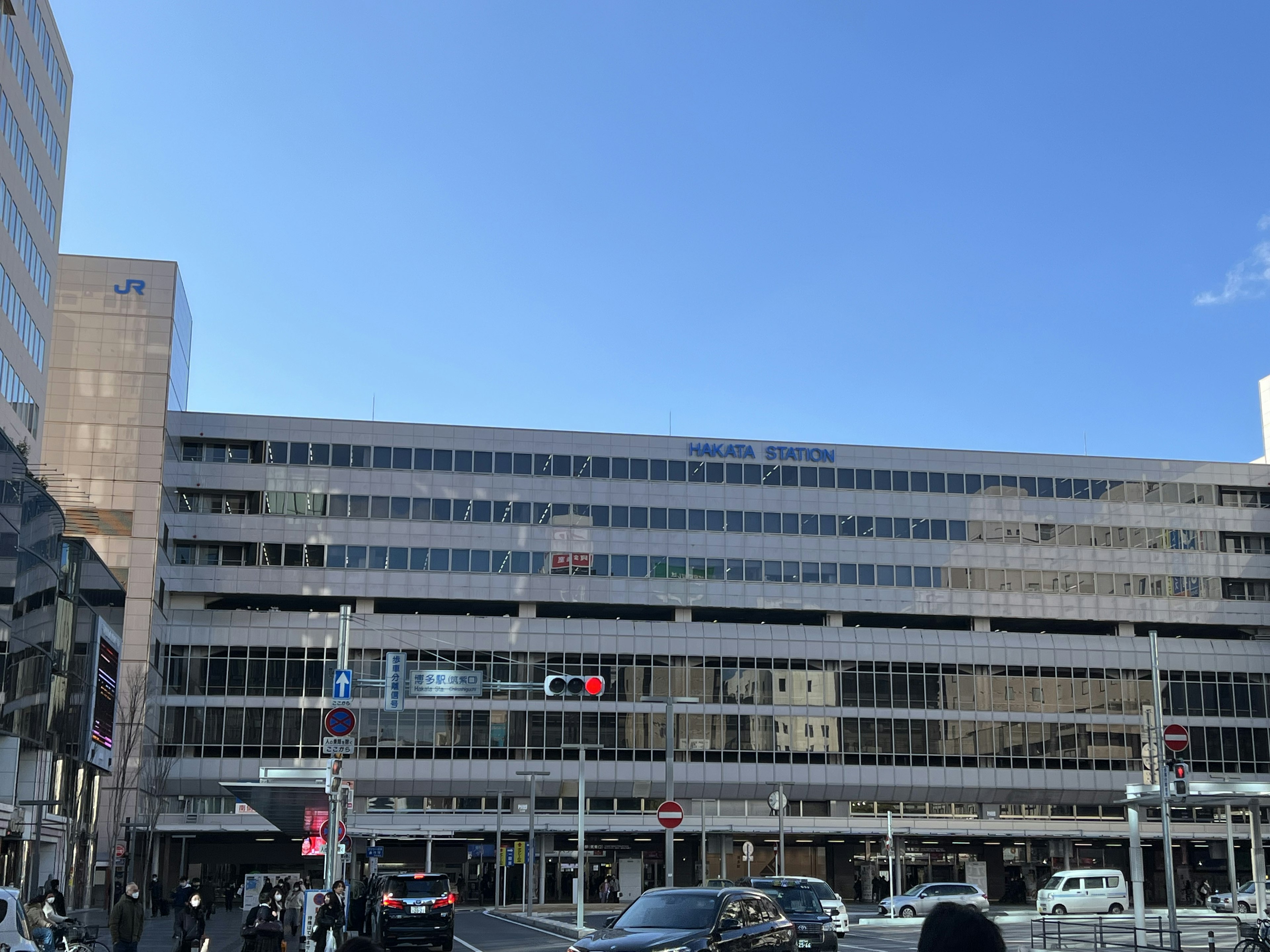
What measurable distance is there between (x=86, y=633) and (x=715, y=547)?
136 feet

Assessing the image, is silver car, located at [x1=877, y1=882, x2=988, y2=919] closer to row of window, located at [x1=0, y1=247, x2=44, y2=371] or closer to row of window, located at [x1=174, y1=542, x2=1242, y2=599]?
row of window, located at [x1=174, y1=542, x2=1242, y2=599]

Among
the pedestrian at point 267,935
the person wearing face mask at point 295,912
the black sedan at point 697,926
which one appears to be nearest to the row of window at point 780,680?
the person wearing face mask at point 295,912

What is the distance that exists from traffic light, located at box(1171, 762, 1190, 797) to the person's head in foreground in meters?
29.5

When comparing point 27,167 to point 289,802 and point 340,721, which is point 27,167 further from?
point 340,721

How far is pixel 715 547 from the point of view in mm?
86125

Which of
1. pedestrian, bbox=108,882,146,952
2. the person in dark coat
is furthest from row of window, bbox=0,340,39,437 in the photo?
pedestrian, bbox=108,882,146,952

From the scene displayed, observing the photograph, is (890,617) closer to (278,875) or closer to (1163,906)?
(1163,906)

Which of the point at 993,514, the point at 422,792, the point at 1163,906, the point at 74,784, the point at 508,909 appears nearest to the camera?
the point at 74,784

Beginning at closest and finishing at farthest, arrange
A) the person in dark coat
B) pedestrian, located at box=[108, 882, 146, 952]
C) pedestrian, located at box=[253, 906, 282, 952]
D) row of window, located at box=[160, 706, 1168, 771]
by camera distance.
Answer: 1. pedestrian, located at box=[253, 906, 282, 952]
2. pedestrian, located at box=[108, 882, 146, 952]
3. the person in dark coat
4. row of window, located at box=[160, 706, 1168, 771]

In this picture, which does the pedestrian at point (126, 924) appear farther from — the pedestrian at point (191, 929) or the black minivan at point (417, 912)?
the black minivan at point (417, 912)

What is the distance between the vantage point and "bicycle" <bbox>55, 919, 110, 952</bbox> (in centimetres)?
2562

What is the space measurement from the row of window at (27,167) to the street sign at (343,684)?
30120 millimetres

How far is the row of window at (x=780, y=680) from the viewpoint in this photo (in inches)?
3233

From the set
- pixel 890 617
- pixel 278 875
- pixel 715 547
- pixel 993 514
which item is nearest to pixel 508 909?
pixel 278 875
